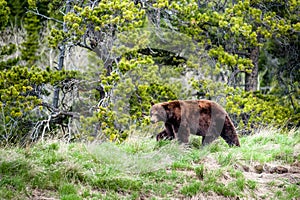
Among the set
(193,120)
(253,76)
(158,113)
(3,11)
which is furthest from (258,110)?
(3,11)

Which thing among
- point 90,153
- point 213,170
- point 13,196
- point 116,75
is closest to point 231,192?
point 213,170

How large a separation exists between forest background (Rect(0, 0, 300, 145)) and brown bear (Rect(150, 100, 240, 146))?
273 cm

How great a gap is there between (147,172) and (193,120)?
222 centimetres

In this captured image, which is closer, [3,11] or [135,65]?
[135,65]

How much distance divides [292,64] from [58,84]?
9559 mm

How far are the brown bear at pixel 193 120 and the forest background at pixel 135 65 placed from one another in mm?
2727

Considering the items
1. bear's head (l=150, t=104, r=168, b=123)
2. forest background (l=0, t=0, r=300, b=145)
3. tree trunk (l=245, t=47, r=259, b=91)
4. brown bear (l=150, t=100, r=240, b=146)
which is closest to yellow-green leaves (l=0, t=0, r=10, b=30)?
forest background (l=0, t=0, r=300, b=145)

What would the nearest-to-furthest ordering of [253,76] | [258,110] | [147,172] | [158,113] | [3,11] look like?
[147,172] → [158,113] → [3,11] → [258,110] → [253,76]

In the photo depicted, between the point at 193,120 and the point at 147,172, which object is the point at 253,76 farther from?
the point at 147,172

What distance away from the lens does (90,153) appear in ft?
26.7

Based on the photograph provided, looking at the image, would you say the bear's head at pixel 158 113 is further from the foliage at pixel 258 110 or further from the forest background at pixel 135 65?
the foliage at pixel 258 110

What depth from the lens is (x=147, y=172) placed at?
7711 mm

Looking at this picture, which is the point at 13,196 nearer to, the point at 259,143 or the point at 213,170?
the point at 213,170

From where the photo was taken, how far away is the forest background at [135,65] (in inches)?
523
